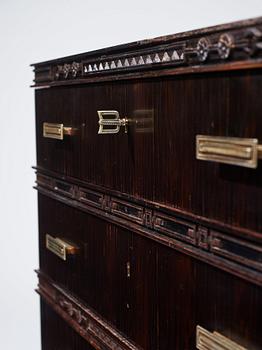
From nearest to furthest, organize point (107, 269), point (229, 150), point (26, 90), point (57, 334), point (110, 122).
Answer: point (229, 150) → point (110, 122) → point (107, 269) → point (57, 334) → point (26, 90)

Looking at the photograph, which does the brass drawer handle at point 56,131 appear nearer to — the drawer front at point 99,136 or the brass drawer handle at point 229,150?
the drawer front at point 99,136

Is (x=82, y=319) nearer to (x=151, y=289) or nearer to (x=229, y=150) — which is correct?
(x=151, y=289)

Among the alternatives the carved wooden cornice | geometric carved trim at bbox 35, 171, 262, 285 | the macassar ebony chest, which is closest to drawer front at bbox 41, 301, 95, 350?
the macassar ebony chest

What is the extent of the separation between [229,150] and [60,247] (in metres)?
0.62

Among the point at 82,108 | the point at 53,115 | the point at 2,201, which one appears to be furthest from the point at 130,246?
the point at 2,201

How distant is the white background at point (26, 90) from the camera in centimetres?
184

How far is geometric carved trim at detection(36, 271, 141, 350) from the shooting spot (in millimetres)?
1003

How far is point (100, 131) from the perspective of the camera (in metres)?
0.92

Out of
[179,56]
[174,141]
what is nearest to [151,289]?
[174,141]

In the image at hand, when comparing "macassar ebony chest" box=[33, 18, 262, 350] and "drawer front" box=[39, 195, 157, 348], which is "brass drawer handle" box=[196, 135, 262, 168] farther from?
"drawer front" box=[39, 195, 157, 348]

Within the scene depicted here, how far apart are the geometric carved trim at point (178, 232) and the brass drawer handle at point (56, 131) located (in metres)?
0.09

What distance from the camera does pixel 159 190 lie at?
830mm

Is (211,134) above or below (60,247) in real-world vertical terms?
above

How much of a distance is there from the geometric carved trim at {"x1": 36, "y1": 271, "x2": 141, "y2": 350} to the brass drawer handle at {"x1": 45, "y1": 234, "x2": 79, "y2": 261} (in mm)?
81
